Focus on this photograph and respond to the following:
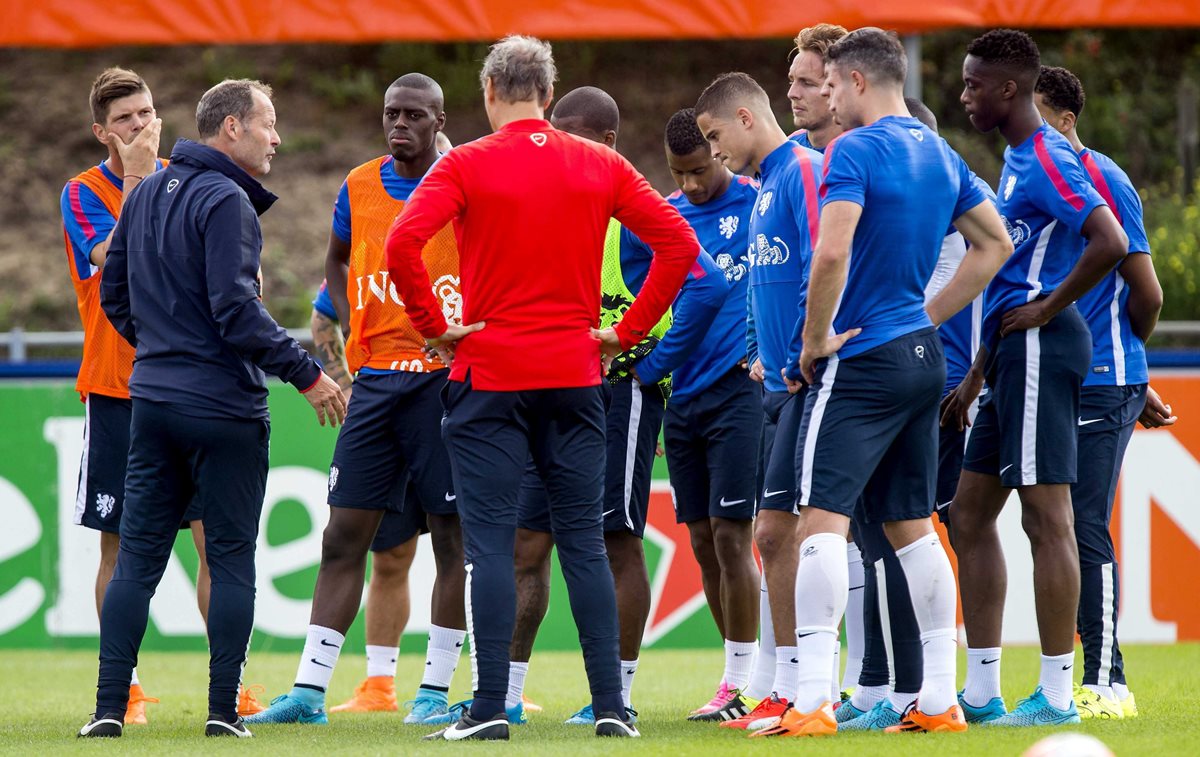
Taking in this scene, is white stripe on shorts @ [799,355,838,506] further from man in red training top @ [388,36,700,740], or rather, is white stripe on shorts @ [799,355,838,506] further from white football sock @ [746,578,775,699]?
white football sock @ [746,578,775,699]

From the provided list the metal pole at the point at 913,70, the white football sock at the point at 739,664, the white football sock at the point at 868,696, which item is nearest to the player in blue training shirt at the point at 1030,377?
the white football sock at the point at 868,696

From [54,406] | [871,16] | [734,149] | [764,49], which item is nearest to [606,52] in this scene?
[764,49]

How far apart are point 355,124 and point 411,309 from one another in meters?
15.3

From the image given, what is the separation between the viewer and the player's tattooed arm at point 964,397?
5.64 meters

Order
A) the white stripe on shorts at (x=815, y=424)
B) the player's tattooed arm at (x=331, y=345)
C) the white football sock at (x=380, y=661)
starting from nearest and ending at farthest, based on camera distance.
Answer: the white stripe on shorts at (x=815, y=424), the white football sock at (x=380, y=661), the player's tattooed arm at (x=331, y=345)

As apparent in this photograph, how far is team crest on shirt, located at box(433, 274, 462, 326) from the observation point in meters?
6.15

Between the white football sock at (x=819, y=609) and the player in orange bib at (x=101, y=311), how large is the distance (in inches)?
112

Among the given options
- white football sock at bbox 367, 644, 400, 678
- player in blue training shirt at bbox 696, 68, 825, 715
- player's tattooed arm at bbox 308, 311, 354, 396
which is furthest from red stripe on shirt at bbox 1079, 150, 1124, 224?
white football sock at bbox 367, 644, 400, 678

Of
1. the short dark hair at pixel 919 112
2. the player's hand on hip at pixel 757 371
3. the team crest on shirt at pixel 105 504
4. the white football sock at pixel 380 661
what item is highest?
the short dark hair at pixel 919 112

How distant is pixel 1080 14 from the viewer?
1141 centimetres

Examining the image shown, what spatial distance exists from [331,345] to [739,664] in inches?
101

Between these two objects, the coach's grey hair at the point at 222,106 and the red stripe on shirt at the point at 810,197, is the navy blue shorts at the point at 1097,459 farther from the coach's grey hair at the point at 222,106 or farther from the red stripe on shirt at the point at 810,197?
the coach's grey hair at the point at 222,106

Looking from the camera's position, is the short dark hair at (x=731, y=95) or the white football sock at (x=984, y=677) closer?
the white football sock at (x=984, y=677)

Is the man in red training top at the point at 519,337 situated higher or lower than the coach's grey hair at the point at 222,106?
lower
